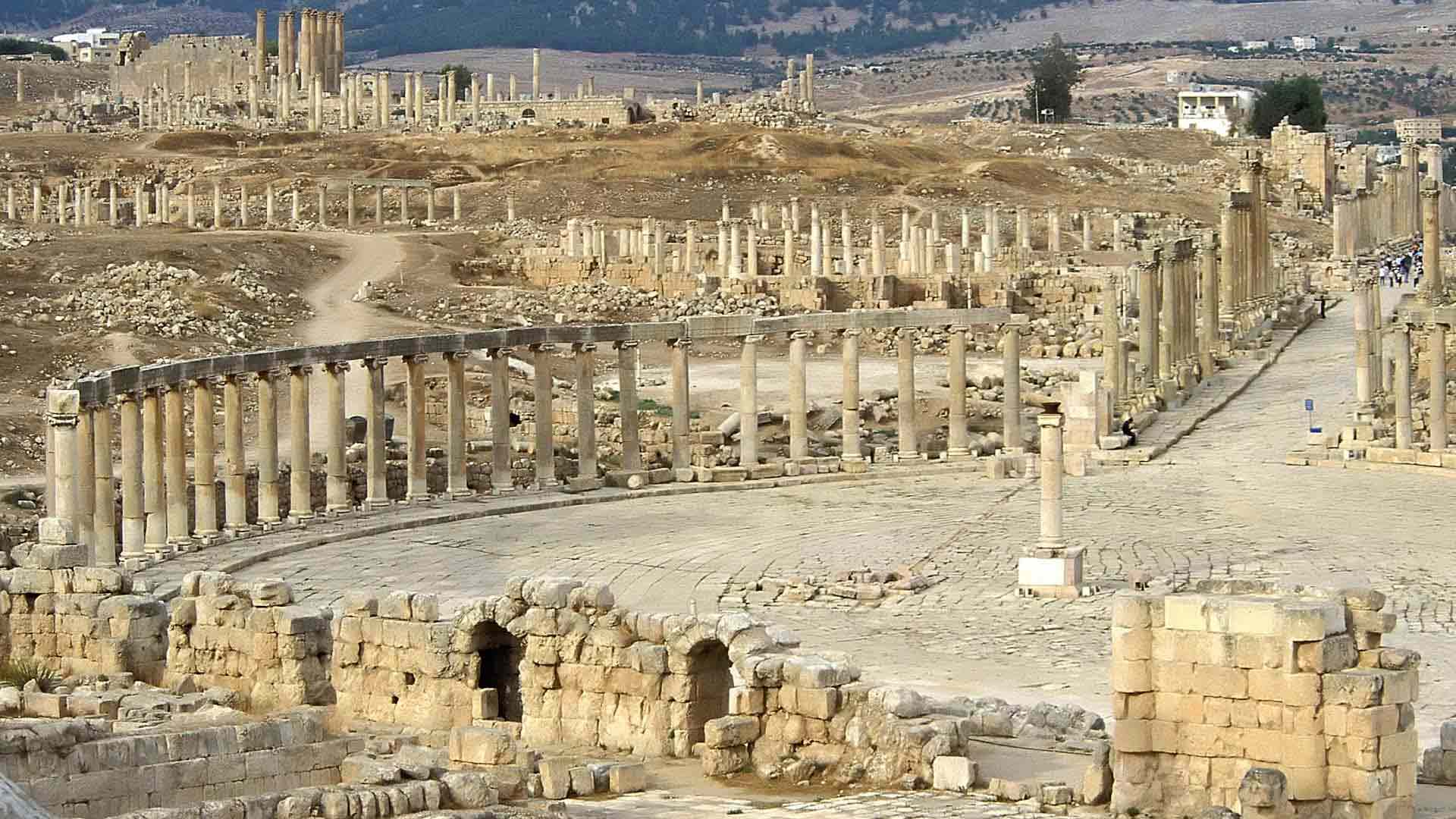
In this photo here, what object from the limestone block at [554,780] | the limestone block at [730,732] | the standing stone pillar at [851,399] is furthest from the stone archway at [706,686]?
the standing stone pillar at [851,399]

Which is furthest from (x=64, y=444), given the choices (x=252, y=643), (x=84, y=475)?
(x=252, y=643)

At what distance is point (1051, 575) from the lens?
33.3m

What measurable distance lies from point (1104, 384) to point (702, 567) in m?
14.7

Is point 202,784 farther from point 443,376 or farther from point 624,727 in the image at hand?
point 443,376

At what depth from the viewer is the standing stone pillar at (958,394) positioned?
4553cm

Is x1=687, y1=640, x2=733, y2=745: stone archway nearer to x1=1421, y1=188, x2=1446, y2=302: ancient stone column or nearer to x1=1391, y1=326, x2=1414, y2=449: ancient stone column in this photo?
x1=1391, y1=326, x2=1414, y2=449: ancient stone column

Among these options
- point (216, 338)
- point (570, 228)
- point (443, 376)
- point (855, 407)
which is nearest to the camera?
point (855, 407)

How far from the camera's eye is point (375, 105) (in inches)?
5458

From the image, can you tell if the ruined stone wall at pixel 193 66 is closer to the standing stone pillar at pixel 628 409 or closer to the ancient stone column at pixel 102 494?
the standing stone pillar at pixel 628 409

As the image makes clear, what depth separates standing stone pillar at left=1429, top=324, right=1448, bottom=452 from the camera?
44031 millimetres

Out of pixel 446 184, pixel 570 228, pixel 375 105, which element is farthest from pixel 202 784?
pixel 375 105

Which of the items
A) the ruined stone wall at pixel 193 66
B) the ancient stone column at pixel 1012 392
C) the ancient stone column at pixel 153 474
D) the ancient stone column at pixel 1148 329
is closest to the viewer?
the ancient stone column at pixel 153 474

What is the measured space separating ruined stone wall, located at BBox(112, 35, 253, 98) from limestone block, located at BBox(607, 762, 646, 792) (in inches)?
5532

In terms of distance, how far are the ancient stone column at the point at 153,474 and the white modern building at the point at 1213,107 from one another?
13411cm
